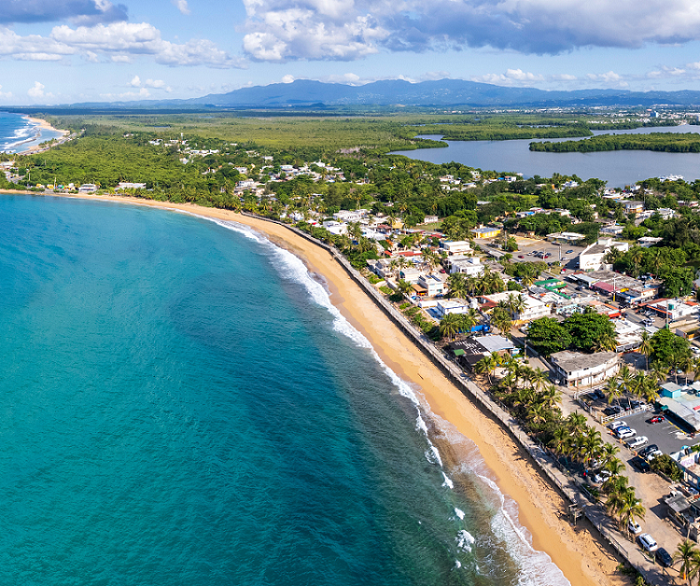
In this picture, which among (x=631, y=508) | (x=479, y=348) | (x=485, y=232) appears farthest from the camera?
(x=485, y=232)

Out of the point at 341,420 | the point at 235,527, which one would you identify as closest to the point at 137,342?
the point at 341,420

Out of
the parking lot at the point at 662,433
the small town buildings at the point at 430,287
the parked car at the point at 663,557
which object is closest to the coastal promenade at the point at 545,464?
the parked car at the point at 663,557

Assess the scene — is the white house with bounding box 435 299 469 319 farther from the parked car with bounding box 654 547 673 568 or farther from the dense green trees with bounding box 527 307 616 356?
the parked car with bounding box 654 547 673 568

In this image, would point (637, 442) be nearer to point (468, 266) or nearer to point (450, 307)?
point (450, 307)

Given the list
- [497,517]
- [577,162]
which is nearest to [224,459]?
[497,517]

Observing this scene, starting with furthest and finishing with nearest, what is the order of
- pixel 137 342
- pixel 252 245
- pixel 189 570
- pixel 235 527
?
1. pixel 252 245
2. pixel 137 342
3. pixel 235 527
4. pixel 189 570

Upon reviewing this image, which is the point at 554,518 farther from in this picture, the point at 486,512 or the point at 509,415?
the point at 509,415
